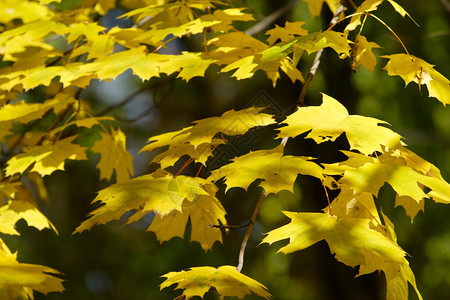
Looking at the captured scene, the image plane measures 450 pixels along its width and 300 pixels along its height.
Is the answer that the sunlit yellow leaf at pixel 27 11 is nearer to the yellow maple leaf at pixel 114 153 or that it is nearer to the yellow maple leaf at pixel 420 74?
the yellow maple leaf at pixel 114 153

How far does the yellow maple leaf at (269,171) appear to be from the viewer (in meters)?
1.29

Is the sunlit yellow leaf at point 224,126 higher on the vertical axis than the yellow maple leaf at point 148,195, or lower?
higher

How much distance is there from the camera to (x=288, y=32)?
6.12ft

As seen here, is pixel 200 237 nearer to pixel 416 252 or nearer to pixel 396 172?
pixel 396 172

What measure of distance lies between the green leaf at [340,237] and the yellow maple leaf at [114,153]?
128 cm

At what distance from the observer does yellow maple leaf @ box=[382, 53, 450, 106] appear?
1628 mm

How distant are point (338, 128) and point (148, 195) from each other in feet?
1.84

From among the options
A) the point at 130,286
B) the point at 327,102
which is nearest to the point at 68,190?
the point at 130,286

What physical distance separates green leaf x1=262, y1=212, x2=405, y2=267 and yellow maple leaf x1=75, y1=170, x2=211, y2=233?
26cm

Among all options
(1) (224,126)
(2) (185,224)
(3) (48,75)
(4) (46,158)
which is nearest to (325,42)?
(1) (224,126)

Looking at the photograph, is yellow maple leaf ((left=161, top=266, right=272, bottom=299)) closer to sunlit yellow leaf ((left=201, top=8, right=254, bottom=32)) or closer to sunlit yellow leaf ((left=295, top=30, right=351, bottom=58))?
sunlit yellow leaf ((left=295, top=30, right=351, bottom=58))

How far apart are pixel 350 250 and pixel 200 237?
80 centimetres

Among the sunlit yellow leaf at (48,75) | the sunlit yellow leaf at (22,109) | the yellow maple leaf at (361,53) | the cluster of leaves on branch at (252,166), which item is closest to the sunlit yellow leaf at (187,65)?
the cluster of leaves on branch at (252,166)

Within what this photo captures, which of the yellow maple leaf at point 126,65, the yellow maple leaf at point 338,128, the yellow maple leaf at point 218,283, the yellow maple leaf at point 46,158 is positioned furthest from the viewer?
the yellow maple leaf at point 46,158
